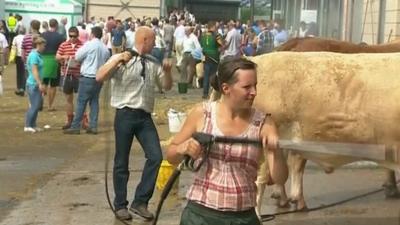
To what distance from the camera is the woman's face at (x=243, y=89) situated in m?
4.27

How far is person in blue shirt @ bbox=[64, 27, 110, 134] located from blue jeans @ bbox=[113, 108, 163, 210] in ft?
18.6

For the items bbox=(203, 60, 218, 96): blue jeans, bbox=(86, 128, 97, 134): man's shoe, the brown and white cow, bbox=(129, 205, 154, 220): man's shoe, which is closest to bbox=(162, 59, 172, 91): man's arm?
the brown and white cow

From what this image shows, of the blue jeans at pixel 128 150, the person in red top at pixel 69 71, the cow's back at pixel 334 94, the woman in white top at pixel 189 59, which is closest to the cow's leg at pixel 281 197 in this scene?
the cow's back at pixel 334 94

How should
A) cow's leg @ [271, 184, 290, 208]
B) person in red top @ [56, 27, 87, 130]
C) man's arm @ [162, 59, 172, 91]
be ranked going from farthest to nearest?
person in red top @ [56, 27, 87, 130], cow's leg @ [271, 184, 290, 208], man's arm @ [162, 59, 172, 91]

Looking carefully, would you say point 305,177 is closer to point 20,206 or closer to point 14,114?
point 20,206

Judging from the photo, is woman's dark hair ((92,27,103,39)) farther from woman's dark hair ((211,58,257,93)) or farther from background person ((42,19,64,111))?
woman's dark hair ((211,58,257,93))

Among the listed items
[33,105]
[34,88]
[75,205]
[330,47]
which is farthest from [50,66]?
[330,47]

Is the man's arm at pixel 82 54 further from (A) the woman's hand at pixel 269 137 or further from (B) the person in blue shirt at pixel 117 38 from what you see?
(B) the person in blue shirt at pixel 117 38

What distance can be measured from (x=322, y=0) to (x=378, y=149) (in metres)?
13.2

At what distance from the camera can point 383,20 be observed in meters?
16.1

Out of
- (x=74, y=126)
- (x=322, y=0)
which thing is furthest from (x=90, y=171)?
(x=322, y=0)

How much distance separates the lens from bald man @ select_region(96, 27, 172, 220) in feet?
24.6

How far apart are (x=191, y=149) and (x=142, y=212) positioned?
354 cm

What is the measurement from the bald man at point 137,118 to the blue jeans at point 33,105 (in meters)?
5.99
